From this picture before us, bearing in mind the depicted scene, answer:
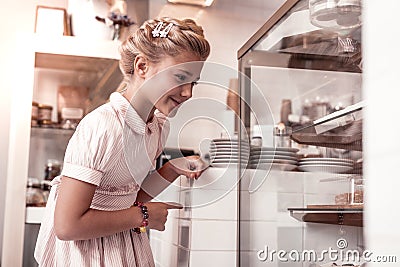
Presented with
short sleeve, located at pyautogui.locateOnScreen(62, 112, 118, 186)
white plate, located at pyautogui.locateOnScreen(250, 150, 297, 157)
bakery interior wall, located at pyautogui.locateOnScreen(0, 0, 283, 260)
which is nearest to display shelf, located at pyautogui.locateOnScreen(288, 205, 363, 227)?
white plate, located at pyautogui.locateOnScreen(250, 150, 297, 157)

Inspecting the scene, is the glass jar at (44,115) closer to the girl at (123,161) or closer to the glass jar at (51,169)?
the glass jar at (51,169)

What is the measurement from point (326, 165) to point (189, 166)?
0.42 metres

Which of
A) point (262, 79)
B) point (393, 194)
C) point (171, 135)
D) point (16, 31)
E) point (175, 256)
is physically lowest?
point (175, 256)

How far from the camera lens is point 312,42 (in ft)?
3.27

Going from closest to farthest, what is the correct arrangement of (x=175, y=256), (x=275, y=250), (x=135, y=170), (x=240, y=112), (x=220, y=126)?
1. (x=275, y=250)
2. (x=135, y=170)
3. (x=240, y=112)
4. (x=175, y=256)
5. (x=220, y=126)

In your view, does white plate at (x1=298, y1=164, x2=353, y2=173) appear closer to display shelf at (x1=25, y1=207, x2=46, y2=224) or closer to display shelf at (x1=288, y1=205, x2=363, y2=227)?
display shelf at (x1=288, y1=205, x2=363, y2=227)

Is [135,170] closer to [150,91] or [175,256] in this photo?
[150,91]

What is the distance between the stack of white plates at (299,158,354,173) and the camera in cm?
91

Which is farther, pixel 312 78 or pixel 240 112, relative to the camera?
pixel 240 112

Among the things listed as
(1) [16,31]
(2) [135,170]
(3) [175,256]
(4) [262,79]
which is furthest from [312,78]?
(1) [16,31]

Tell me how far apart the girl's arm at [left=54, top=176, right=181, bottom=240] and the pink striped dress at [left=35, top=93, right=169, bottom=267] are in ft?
0.08

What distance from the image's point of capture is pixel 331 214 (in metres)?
0.94

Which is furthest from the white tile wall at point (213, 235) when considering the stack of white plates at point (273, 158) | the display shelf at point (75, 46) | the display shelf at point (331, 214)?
the display shelf at point (75, 46)

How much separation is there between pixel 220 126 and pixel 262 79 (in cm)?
58
